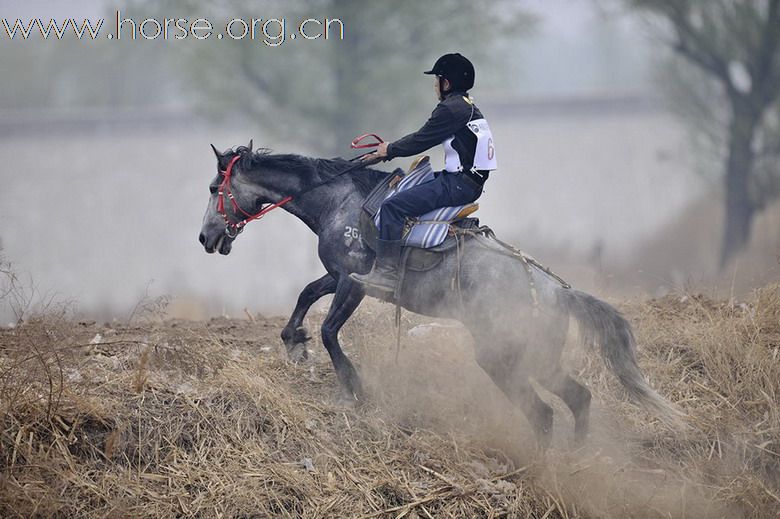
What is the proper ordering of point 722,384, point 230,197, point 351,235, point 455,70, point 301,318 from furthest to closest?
point 722,384, point 301,318, point 230,197, point 351,235, point 455,70

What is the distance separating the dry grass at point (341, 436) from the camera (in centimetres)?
671

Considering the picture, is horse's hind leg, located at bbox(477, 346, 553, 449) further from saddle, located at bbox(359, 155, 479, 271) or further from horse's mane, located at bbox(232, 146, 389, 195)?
horse's mane, located at bbox(232, 146, 389, 195)

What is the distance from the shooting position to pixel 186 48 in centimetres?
2197

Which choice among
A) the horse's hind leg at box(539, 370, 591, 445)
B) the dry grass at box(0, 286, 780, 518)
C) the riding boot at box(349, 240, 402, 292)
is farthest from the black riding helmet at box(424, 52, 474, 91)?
the dry grass at box(0, 286, 780, 518)

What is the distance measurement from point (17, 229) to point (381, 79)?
13.1 meters

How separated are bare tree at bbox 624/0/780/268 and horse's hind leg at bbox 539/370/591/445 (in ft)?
50.1

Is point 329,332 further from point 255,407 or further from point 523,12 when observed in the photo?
point 523,12

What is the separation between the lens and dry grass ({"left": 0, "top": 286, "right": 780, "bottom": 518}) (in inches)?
264

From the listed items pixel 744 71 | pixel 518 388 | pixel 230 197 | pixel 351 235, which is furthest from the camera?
pixel 744 71

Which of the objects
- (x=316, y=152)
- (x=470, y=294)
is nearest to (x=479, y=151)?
(x=470, y=294)

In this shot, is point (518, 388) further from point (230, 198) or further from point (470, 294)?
point (230, 198)

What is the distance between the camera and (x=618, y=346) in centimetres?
734

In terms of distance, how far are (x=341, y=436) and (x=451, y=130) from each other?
2.68 meters

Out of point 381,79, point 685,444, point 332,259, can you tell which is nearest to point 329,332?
point 332,259
